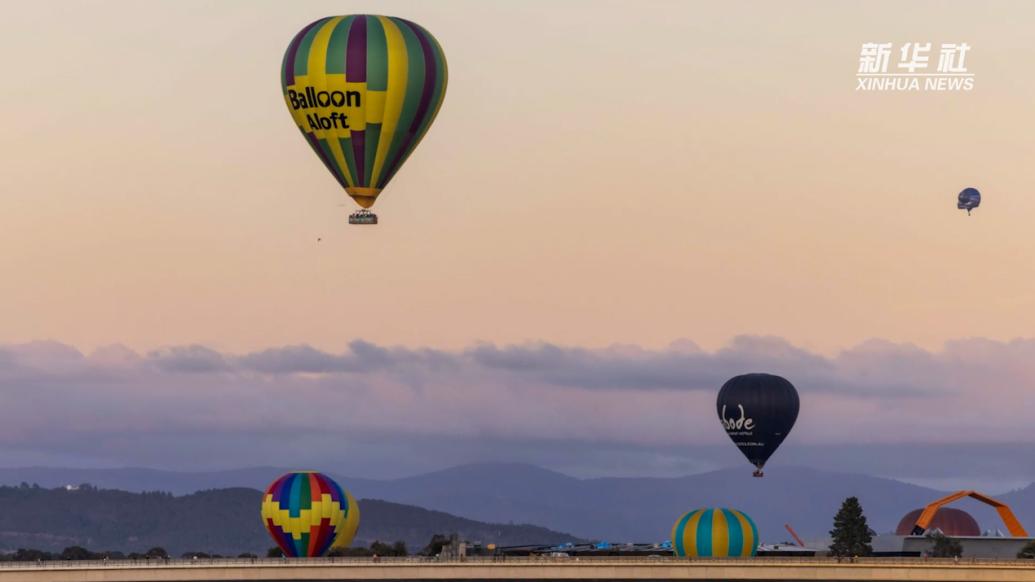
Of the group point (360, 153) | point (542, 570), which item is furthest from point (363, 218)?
point (542, 570)

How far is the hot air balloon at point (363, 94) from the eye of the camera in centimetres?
13975

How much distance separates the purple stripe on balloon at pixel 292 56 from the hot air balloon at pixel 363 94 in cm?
13

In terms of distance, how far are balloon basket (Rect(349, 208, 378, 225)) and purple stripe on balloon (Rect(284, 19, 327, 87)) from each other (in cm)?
1007

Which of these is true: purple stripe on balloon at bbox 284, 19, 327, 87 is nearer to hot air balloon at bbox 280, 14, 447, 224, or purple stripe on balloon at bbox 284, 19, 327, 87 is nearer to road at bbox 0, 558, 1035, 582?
hot air balloon at bbox 280, 14, 447, 224

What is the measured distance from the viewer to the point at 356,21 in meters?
141

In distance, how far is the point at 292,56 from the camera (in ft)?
466

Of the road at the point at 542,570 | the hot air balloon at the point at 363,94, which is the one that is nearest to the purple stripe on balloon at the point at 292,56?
the hot air balloon at the point at 363,94

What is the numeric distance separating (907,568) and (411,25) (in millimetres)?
73529

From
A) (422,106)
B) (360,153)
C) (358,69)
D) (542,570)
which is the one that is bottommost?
(542,570)

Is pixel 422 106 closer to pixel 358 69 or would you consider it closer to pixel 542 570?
pixel 358 69

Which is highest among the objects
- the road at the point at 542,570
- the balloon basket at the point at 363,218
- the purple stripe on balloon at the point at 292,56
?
the purple stripe on balloon at the point at 292,56

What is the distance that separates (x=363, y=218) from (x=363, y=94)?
26.8 ft

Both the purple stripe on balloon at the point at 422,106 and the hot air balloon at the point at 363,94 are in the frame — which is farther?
the purple stripe on balloon at the point at 422,106

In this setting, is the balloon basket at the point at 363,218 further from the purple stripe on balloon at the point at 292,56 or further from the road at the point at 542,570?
the road at the point at 542,570
